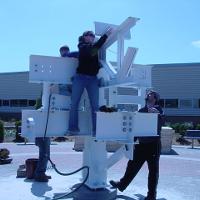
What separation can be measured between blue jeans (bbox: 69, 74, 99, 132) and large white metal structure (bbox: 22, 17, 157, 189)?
0.54 ft

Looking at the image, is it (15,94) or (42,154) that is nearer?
(42,154)

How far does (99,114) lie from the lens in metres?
6.30

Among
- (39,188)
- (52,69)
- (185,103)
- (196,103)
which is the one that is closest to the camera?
(52,69)

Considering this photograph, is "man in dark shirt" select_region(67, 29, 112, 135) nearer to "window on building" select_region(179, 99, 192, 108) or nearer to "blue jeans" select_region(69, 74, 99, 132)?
"blue jeans" select_region(69, 74, 99, 132)

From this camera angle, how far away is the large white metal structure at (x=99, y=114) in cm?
637

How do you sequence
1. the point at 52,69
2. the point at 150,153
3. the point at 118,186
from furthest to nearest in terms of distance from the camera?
the point at 118,186 → the point at 150,153 → the point at 52,69

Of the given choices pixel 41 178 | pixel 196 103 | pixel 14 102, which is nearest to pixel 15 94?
pixel 14 102

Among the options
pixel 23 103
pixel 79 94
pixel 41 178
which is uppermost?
pixel 23 103

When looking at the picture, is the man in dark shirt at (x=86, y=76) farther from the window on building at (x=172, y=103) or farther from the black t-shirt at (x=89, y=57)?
the window on building at (x=172, y=103)

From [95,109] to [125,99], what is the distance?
2.73 feet

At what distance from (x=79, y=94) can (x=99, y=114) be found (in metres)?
0.56

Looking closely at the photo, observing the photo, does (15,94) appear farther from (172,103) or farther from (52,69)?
(52,69)

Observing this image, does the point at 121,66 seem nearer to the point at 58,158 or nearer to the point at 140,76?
the point at 140,76

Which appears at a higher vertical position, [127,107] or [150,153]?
[127,107]
